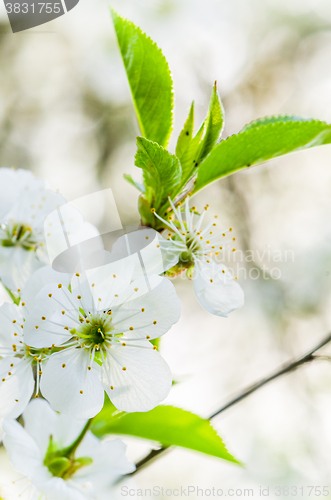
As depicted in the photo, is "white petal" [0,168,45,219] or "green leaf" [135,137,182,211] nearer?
"green leaf" [135,137,182,211]

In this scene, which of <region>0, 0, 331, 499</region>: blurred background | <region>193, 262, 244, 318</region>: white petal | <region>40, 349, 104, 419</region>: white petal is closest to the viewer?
<region>40, 349, 104, 419</region>: white petal

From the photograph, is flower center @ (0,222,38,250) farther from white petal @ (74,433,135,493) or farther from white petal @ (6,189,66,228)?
white petal @ (74,433,135,493)

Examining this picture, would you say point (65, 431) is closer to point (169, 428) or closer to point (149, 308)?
point (169, 428)

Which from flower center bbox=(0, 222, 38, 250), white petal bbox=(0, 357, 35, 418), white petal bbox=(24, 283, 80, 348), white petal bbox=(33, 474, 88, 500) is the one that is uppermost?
flower center bbox=(0, 222, 38, 250)

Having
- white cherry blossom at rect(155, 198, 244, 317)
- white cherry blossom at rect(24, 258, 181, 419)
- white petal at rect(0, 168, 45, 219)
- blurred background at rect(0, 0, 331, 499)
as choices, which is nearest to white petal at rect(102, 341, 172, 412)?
white cherry blossom at rect(24, 258, 181, 419)

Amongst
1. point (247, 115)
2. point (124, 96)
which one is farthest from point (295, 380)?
point (124, 96)

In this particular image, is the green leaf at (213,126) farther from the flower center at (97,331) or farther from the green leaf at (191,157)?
the flower center at (97,331)

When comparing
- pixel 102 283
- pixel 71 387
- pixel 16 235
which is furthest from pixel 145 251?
pixel 16 235

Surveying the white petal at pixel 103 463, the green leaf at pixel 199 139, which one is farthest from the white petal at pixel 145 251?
the white petal at pixel 103 463
